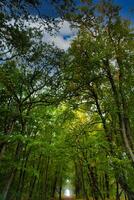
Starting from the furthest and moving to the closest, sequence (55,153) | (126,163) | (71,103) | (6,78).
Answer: (55,153) → (71,103) → (126,163) → (6,78)

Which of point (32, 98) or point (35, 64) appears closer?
point (35, 64)

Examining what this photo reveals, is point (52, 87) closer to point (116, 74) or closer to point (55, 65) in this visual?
point (55, 65)

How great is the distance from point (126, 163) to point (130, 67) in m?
5.46

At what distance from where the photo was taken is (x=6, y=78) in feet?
51.7

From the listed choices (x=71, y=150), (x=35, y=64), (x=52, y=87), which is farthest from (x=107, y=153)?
(x=35, y=64)

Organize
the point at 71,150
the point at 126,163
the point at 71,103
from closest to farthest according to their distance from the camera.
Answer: the point at 126,163
the point at 71,103
the point at 71,150

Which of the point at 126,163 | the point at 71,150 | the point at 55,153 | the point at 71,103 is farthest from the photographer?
the point at 55,153

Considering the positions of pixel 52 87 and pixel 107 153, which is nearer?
pixel 52 87

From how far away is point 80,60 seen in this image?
17.3 m

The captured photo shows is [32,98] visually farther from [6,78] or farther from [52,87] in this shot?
[6,78]

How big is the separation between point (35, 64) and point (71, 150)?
19.1 feet

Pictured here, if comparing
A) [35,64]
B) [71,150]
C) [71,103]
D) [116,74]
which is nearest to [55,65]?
[35,64]

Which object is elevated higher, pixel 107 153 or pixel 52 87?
pixel 52 87

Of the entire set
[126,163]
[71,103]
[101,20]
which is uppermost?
[101,20]
